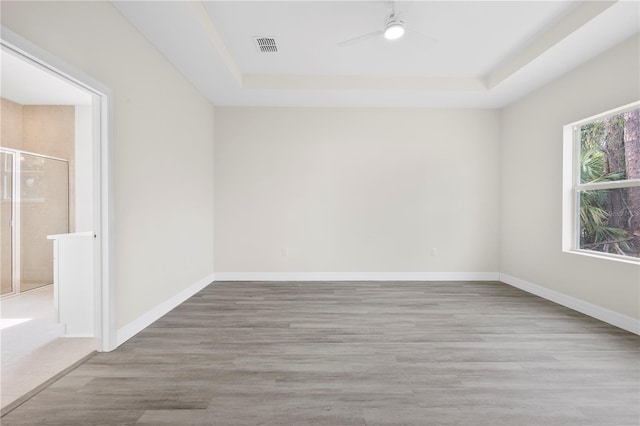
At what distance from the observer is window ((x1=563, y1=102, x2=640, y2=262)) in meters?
2.76

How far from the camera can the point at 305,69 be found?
11.9 ft

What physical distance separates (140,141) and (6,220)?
3.08 metres

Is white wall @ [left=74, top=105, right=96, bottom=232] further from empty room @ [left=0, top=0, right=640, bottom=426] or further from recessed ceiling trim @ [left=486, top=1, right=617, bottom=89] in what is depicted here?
recessed ceiling trim @ [left=486, top=1, right=617, bottom=89]

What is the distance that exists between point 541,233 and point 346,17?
141 inches

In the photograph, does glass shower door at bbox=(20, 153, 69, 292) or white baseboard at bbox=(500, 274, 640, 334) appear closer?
white baseboard at bbox=(500, 274, 640, 334)

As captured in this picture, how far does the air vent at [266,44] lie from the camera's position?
9.72 feet

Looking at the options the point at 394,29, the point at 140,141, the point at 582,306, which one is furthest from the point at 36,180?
the point at 582,306

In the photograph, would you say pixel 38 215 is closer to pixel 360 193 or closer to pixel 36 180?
pixel 36 180

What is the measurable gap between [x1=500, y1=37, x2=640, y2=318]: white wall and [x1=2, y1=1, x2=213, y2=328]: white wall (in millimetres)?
4537

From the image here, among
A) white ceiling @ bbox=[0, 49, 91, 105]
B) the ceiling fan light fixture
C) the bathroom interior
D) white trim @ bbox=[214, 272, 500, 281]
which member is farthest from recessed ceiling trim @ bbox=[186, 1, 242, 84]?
white trim @ bbox=[214, 272, 500, 281]

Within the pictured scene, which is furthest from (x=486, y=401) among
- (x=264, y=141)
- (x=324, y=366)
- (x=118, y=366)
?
(x=264, y=141)

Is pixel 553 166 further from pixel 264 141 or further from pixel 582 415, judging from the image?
pixel 264 141

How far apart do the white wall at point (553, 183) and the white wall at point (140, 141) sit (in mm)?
4537

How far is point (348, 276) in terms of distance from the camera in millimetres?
4516
